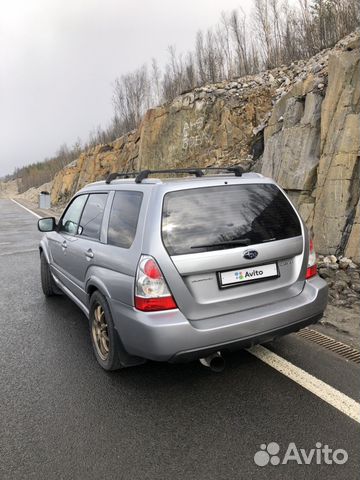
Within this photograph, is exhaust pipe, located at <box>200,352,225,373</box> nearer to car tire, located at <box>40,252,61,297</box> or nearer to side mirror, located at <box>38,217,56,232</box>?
side mirror, located at <box>38,217,56,232</box>

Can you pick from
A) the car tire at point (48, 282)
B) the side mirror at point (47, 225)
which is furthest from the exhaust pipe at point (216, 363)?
the car tire at point (48, 282)

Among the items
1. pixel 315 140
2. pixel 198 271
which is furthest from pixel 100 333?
pixel 315 140

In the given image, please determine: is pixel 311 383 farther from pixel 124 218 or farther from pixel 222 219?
pixel 124 218

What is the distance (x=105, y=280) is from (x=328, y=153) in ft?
17.2

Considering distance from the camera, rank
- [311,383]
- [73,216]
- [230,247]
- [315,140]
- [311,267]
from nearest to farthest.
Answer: [230,247] < [311,383] < [311,267] < [73,216] < [315,140]

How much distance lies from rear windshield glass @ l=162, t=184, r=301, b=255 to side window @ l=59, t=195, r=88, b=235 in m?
1.87

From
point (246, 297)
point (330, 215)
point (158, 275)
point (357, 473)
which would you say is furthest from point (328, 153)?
point (357, 473)

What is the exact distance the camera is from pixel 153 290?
111 inches

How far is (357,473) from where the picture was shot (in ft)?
7.28

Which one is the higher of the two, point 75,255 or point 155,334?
point 75,255

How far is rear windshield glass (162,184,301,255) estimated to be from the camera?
9.63 ft

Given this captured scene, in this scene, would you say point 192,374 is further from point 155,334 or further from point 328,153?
point 328,153

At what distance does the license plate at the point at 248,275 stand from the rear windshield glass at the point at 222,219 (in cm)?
20

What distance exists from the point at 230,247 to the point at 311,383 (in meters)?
1.31
